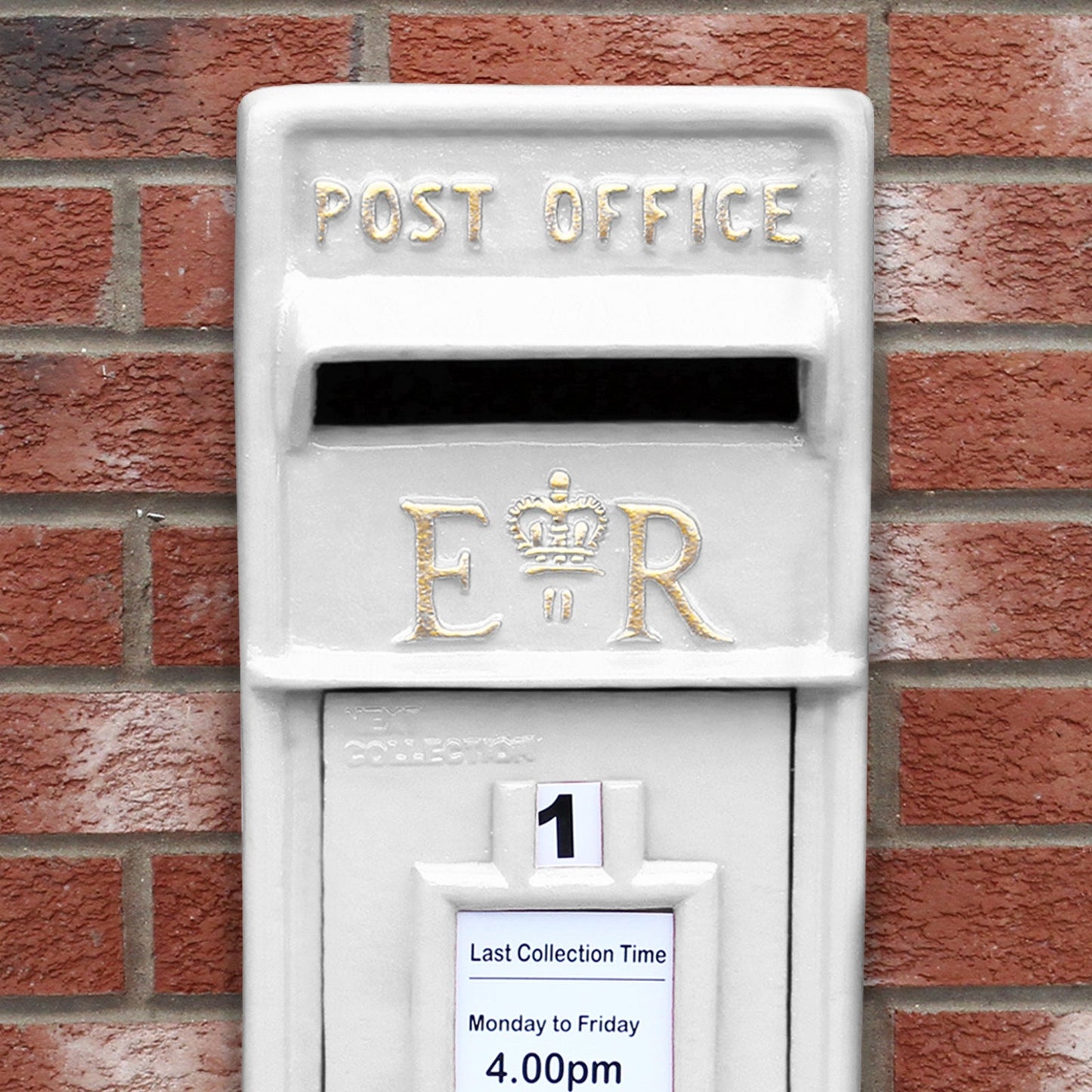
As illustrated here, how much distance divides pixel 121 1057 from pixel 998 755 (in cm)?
69

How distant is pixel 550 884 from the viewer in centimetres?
78

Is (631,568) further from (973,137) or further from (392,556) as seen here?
(973,137)

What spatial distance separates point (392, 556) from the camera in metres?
0.76

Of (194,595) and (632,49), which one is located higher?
(632,49)

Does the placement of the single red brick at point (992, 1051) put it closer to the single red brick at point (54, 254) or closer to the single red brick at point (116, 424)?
the single red brick at point (116, 424)

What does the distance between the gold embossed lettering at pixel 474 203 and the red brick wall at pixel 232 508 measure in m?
0.16

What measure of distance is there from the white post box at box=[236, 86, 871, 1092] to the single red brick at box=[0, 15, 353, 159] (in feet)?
0.44

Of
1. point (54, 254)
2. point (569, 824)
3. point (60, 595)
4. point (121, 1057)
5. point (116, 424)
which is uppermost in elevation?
point (54, 254)

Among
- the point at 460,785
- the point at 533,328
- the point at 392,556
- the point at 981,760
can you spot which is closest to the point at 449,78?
the point at 533,328

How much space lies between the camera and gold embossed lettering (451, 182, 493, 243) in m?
0.75

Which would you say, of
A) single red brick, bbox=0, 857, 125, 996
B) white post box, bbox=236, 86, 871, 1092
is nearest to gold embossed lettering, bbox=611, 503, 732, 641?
white post box, bbox=236, 86, 871, 1092

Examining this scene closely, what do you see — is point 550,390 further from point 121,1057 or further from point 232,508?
point 121,1057

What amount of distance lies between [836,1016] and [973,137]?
0.62 m

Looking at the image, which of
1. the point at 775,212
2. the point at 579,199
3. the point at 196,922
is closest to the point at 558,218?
the point at 579,199
